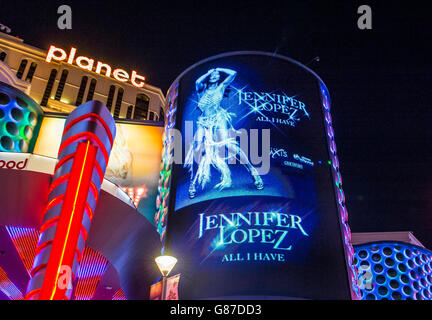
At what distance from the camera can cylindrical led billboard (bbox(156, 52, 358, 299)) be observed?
69.8ft

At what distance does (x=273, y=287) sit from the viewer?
810 inches

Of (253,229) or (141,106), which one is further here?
(141,106)

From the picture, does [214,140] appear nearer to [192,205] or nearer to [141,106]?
[192,205]

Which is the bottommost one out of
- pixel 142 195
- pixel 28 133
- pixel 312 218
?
pixel 312 218

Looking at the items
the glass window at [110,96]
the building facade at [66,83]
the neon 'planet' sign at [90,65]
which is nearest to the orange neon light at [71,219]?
the building facade at [66,83]

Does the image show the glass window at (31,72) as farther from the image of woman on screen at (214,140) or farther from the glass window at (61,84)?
the image of woman on screen at (214,140)

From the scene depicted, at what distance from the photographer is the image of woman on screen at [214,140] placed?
2423 cm

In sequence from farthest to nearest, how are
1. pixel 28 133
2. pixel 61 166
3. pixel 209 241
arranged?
1. pixel 28 133
2. pixel 209 241
3. pixel 61 166

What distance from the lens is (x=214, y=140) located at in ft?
83.5

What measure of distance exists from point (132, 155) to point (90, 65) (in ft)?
69.4

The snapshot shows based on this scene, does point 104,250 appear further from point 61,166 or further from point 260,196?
point 260,196

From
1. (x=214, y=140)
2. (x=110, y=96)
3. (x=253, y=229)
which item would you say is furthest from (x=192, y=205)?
(x=110, y=96)

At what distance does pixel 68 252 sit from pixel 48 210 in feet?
4.46
